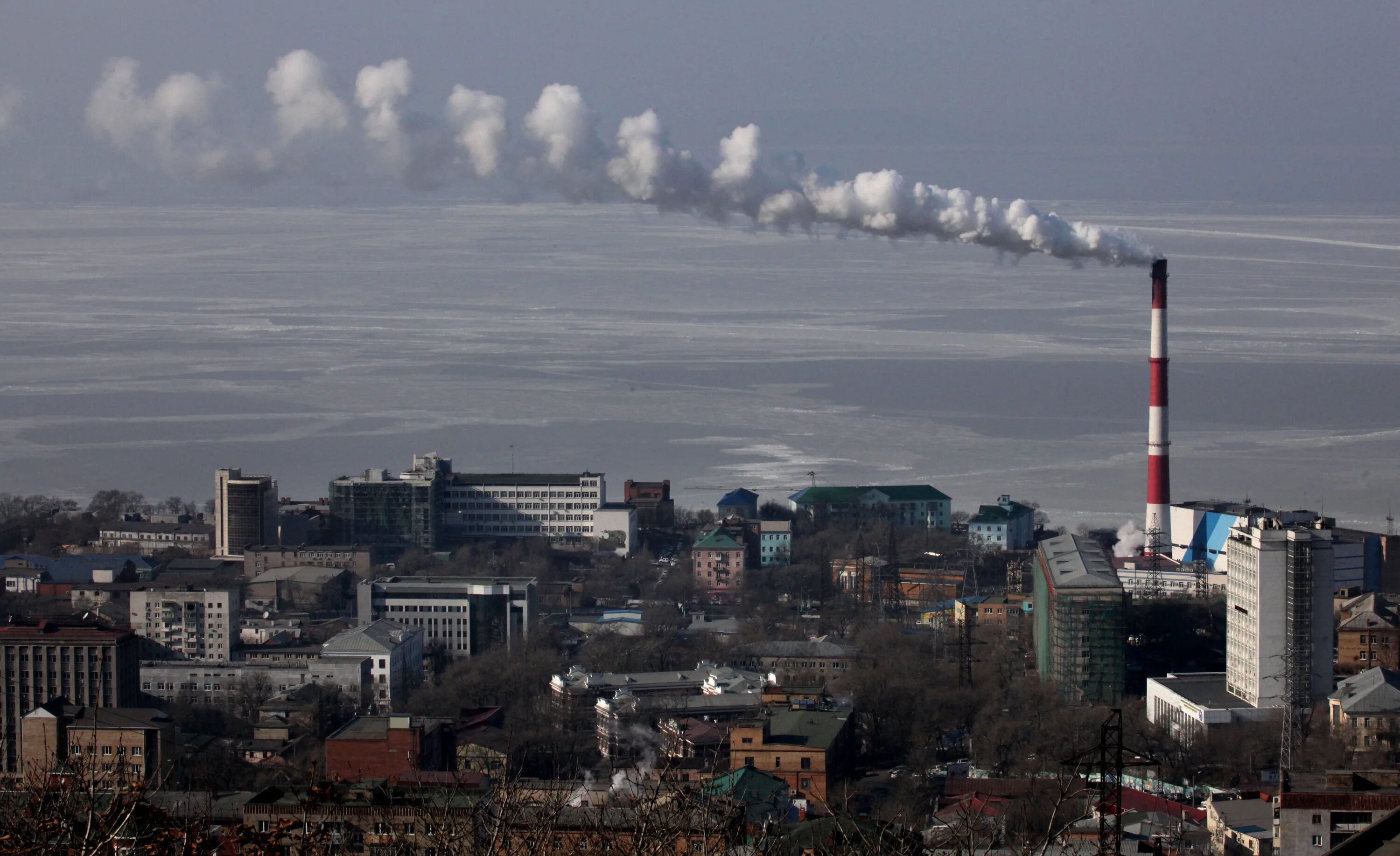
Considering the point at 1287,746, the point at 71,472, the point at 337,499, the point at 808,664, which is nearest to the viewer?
the point at 1287,746

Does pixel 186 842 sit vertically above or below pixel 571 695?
above

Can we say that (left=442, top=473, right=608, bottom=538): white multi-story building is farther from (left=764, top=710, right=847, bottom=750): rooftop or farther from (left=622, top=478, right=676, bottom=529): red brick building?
(left=764, top=710, right=847, bottom=750): rooftop

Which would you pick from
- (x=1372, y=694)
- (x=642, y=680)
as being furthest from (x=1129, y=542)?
(x=1372, y=694)

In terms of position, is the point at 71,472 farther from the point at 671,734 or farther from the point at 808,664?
the point at 671,734

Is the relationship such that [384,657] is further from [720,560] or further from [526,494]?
[526,494]

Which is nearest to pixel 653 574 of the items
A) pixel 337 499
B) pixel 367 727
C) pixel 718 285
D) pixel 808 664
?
pixel 337 499

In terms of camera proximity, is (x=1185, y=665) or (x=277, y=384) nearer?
(x=1185, y=665)

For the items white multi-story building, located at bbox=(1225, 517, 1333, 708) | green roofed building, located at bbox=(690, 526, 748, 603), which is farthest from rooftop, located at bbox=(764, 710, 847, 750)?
green roofed building, located at bbox=(690, 526, 748, 603)
